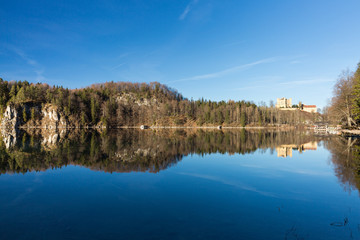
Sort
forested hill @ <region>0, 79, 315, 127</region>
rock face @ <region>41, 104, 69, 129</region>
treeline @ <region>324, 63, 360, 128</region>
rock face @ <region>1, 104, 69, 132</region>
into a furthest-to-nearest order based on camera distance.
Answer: forested hill @ <region>0, 79, 315, 127</region> < rock face @ <region>41, 104, 69, 129</region> < rock face @ <region>1, 104, 69, 132</region> < treeline @ <region>324, 63, 360, 128</region>

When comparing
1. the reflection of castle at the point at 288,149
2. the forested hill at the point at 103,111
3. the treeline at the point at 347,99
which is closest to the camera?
the reflection of castle at the point at 288,149

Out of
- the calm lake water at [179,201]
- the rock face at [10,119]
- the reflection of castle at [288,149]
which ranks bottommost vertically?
the calm lake water at [179,201]

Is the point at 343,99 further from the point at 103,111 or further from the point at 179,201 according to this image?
the point at 103,111

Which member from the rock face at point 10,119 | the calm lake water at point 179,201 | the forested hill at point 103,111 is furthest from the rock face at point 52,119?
the calm lake water at point 179,201

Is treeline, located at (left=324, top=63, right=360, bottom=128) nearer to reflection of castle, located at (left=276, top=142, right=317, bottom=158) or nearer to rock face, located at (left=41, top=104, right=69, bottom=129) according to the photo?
reflection of castle, located at (left=276, top=142, right=317, bottom=158)

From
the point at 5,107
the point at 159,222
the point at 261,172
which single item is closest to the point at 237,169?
the point at 261,172

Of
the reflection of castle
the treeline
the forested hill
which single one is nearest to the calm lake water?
the reflection of castle

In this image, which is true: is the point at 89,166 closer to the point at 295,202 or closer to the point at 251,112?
the point at 295,202

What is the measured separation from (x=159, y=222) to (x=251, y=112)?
147526 mm

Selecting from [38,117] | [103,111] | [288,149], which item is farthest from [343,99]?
[38,117]

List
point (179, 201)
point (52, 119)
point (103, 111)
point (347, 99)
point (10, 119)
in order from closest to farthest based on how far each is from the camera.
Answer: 1. point (179, 201)
2. point (347, 99)
3. point (10, 119)
4. point (52, 119)
5. point (103, 111)

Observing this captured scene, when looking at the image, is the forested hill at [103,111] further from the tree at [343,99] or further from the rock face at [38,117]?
the tree at [343,99]

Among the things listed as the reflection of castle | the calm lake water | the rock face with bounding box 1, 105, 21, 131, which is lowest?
the calm lake water

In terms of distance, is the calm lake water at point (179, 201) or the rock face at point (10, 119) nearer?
the calm lake water at point (179, 201)
